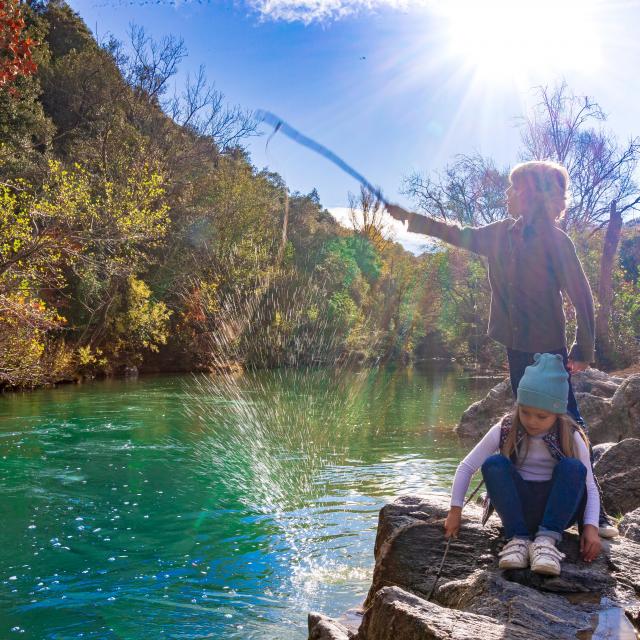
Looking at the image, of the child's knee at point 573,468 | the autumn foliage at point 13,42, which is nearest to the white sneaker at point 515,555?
the child's knee at point 573,468

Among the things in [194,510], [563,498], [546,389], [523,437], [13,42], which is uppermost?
[13,42]

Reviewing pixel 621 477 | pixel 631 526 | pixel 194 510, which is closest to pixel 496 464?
pixel 631 526

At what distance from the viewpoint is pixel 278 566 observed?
227 inches

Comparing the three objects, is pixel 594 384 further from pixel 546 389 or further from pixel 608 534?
pixel 546 389

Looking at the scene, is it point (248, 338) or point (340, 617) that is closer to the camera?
point (340, 617)

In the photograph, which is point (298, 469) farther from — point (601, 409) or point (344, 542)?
point (601, 409)

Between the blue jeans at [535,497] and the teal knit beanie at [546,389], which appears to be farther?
the teal knit beanie at [546,389]

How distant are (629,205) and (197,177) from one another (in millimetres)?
20575

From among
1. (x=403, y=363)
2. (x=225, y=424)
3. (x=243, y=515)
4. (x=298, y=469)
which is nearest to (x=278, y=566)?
(x=243, y=515)

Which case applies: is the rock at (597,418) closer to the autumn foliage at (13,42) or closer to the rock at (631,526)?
the rock at (631,526)

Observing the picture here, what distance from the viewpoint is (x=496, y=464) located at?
12.3 ft

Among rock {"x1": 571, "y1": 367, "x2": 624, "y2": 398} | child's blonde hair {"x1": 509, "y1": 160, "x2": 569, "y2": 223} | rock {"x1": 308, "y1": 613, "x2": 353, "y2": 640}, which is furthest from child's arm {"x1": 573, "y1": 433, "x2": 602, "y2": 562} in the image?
rock {"x1": 571, "y1": 367, "x2": 624, "y2": 398}

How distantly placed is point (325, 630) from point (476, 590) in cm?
73

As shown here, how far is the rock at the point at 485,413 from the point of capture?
13805 mm
